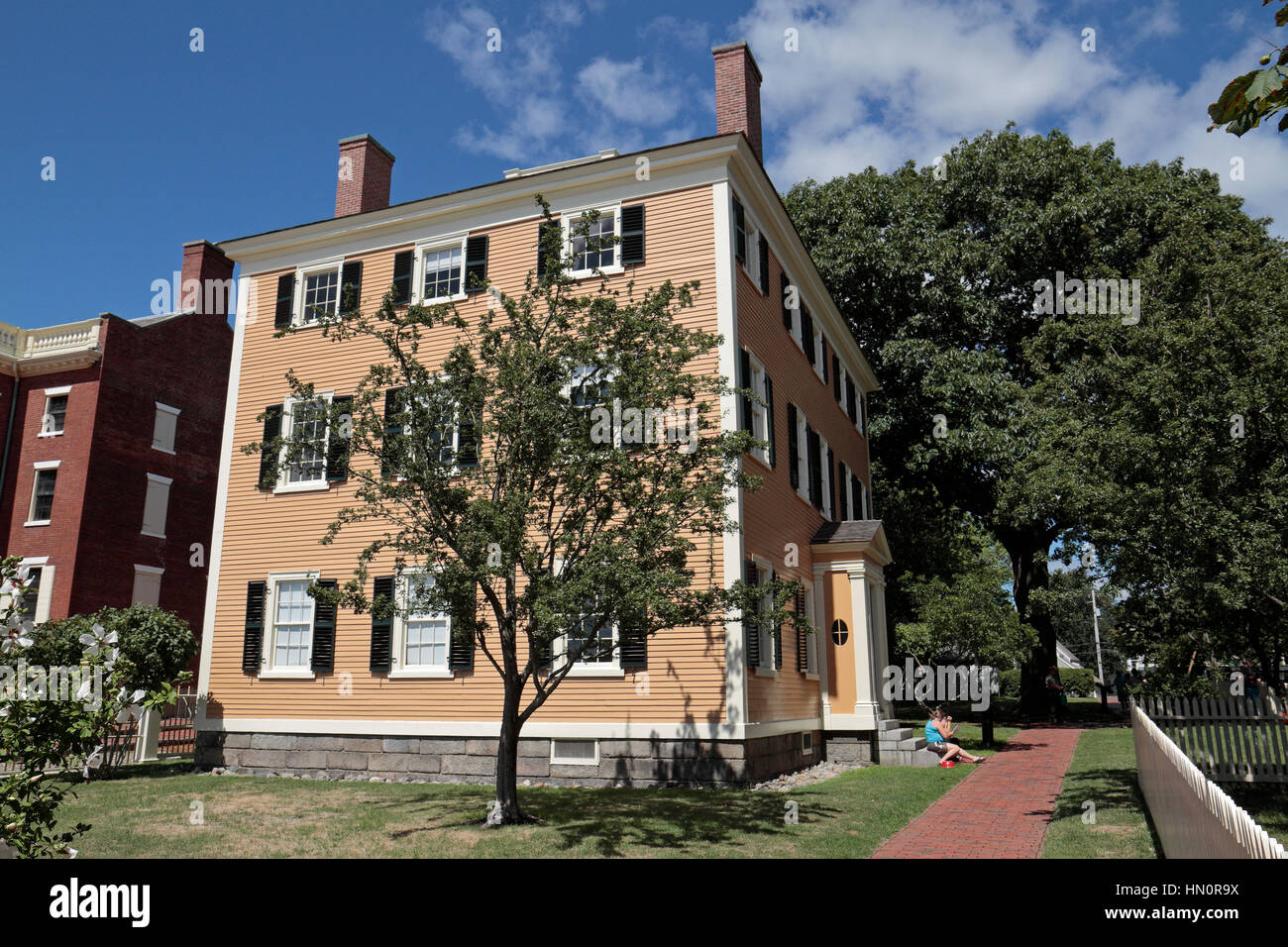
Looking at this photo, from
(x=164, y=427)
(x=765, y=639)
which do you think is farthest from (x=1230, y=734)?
(x=164, y=427)

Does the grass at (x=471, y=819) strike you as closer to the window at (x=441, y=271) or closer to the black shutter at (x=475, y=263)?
the black shutter at (x=475, y=263)

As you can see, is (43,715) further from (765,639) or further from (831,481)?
(831,481)

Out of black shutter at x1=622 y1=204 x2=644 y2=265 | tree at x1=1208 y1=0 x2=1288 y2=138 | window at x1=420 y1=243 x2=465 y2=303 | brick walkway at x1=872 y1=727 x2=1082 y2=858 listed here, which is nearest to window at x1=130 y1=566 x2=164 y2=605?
window at x1=420 y1=243 x2=465 y2=303

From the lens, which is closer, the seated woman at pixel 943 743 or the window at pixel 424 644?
the window at pixel 424 644

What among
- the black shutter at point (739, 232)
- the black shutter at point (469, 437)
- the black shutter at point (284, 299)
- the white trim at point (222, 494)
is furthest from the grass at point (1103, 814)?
the black shutter at point (284, 299)

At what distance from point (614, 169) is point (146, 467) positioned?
19559 millimetres

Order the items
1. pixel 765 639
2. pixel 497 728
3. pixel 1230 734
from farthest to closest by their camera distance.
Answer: pixel 765 639 → pixel 497 728 → pixel 1230 734

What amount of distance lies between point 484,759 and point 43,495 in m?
19.1

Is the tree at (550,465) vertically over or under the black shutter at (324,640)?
over

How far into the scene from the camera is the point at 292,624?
17641mm

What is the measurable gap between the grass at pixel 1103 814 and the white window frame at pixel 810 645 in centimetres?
486

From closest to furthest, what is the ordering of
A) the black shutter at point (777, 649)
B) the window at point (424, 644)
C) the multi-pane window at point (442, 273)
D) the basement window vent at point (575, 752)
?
the basement window vent at point (575, 752), the black shutter at point (777, 649), the window at point (424, 644), the multi-pane window at point (442, 273)

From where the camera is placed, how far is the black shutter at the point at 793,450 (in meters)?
18.7
